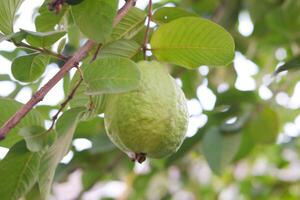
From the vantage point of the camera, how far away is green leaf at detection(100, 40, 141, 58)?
968mm

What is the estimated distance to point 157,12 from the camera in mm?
1080

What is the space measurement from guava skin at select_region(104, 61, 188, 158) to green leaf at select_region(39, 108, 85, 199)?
0.06 metres

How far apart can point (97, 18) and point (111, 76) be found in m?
0.10

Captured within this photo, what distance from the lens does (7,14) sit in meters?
0.90

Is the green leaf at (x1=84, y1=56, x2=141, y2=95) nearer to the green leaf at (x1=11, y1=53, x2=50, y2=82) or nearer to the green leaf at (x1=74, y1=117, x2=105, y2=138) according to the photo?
the green leaf at (x1=11, y1=53, x2=50, y2=82)

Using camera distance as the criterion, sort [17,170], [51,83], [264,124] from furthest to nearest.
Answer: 1. [264,124]
2. [17,170]
3. [51,83]

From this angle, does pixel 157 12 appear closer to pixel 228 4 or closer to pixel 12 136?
pixel 12 136

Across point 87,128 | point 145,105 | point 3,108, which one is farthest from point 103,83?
point 87,128

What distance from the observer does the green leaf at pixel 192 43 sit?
3.17 feet

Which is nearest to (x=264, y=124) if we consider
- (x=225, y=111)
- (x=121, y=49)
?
(x=225, y=111)

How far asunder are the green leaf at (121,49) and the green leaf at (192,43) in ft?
0.12

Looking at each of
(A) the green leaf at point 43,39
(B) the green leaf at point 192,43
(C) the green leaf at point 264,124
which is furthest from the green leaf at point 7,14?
(C) the green leaf at point 264,124

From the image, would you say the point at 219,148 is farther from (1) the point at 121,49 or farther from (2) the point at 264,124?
(1) the point at 121,49

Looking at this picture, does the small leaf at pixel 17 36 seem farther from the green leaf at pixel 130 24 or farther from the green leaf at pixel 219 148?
the green leaf at pixel 219 148
